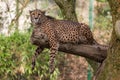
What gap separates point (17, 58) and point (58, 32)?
2644mm

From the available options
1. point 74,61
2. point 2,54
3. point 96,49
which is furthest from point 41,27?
point 74,61

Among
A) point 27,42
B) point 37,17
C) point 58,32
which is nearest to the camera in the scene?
point 58,32

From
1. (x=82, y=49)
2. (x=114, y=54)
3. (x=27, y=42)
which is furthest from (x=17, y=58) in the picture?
(x=114, y=54)

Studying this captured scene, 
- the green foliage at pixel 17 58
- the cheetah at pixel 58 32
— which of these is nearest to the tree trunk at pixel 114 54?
the cheetah at pixel 58 32

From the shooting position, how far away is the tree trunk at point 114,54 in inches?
228

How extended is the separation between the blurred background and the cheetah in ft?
6.80

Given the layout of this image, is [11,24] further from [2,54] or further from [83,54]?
[83,54]

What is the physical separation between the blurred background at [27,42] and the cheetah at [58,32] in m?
2.07

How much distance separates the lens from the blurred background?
912 cm

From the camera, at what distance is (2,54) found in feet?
29.7

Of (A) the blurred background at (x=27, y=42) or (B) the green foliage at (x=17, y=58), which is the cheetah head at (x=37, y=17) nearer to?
(A) the blurred background at (x=27, y=42)

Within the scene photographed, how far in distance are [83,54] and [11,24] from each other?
122 inches

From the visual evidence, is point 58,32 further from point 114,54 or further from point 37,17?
point 114,54

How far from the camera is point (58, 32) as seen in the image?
6.74 meters
